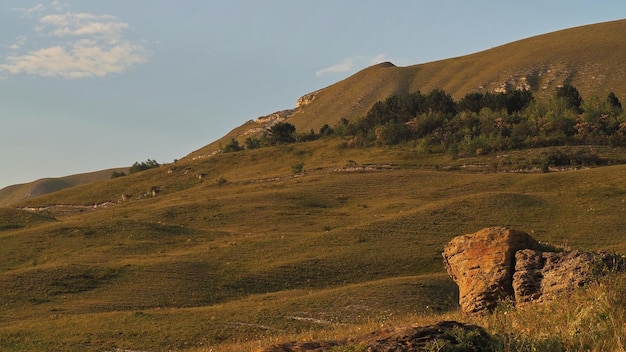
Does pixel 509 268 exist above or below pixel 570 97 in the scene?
below

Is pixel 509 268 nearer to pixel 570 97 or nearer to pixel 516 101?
pixel 570 97

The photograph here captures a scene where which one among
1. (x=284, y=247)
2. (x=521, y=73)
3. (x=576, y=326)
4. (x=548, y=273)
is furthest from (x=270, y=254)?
(x=521, y=73)

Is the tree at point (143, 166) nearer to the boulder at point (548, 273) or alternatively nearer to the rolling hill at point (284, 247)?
the rolling hill at point (284, 247)

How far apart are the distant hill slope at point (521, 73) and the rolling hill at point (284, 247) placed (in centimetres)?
5480

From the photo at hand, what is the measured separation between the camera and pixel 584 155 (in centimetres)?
7769

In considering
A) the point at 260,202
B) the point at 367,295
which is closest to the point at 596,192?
the point at 260,202

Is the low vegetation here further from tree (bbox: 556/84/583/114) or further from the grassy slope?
the grassy slope

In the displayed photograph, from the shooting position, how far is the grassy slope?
2582cm

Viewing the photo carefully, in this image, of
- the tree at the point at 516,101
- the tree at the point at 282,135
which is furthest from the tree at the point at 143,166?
the tree at the point at 516,101

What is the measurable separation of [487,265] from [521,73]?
14664cm

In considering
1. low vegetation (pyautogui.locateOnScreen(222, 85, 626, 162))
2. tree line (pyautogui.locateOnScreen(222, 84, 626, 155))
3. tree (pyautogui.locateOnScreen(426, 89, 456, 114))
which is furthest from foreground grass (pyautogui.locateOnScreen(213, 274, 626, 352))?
tree (pyautogui.locateOnScreen(426, 89, 456, 114))

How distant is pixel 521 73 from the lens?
156m

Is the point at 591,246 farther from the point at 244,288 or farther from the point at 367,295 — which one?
the point at 244,288

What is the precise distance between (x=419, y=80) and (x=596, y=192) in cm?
13465
